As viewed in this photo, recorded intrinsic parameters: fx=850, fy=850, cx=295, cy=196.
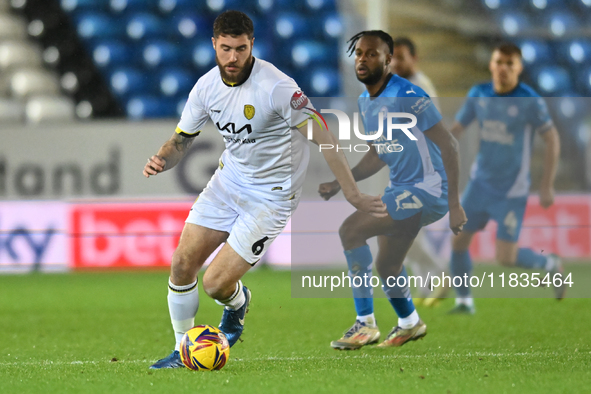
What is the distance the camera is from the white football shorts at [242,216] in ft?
15.0

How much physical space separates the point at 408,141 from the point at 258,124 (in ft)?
4.14

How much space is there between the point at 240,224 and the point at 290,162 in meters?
0.45

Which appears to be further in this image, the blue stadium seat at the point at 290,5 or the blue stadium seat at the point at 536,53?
the blue stadium seat at the point at 290,5

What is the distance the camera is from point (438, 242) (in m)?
7.91

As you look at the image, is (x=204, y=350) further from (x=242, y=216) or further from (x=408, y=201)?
(x=408, y=201)

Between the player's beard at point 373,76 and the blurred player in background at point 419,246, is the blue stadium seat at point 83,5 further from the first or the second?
the player's beard at point 373,76

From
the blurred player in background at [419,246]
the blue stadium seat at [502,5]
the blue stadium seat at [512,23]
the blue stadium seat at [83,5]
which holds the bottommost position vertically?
the blurred player in background at [419,246]

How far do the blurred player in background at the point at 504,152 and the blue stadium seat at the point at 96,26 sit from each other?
7.93 meters

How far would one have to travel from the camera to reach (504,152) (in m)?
6.75

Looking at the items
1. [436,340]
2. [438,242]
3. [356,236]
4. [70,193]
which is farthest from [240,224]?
[70,193]

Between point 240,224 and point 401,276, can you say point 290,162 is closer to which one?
point 240,224

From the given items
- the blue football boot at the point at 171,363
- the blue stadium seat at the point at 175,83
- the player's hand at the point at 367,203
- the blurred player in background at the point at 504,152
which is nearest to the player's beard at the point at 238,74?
the player's hand at the point at 367,203

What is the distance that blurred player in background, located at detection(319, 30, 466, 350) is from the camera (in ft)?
17.5

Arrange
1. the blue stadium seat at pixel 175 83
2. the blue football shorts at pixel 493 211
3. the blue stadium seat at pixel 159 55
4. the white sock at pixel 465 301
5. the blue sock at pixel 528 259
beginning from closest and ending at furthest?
the blue sock at pixel 528 259 → the blue football shorts at pixel 493 211 → the white sock at pixel 465 301 → the blue stadium seat at pixel 175 83 → the blue stadium seat at pixel 159 55
